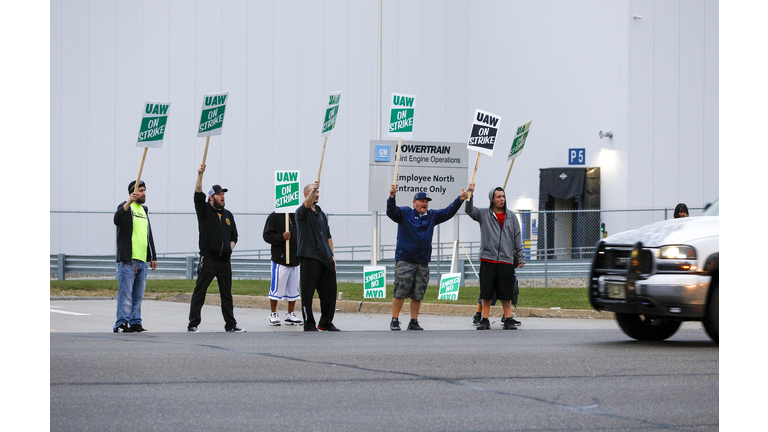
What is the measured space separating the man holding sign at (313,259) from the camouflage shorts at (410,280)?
91 cm

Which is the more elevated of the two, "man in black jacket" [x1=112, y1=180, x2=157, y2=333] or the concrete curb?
"man in black jacket" [x1=112, y1=180, x2=157, y2=333]

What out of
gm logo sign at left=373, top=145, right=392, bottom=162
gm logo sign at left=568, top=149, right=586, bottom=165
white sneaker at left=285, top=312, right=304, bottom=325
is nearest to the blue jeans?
white sneaker at left=285, top=312, right=304, bottom=325

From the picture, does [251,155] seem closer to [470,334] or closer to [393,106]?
[393,106]

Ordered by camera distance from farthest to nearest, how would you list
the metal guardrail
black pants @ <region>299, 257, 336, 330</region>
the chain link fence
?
the chain link fence
the metal guardrail
black pants @ <region>299, 257, 336, 330</region>

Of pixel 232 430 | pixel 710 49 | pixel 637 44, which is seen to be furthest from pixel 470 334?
pixel 710 49

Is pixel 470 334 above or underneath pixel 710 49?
underneath

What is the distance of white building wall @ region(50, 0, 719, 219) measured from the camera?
28219mm

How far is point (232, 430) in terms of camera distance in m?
4.85

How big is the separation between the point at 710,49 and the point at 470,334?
21.8 meters

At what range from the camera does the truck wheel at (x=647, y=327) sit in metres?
9.38

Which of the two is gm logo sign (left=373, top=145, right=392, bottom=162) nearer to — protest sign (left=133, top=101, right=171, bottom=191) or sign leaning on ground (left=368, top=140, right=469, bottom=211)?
sign leaning on ground (left=368, top=140, right=469, bottom=211)

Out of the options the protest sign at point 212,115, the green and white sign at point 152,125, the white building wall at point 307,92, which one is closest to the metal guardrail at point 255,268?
the white building wall at point 307,92

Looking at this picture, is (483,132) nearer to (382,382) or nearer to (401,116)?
(401,116)

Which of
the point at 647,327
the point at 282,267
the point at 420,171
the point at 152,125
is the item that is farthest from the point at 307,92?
the point at 647,327
